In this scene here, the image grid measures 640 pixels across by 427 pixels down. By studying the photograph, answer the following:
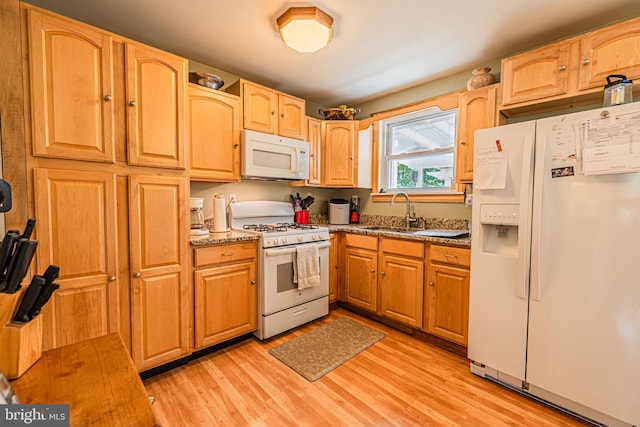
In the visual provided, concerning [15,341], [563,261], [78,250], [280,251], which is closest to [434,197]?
[563,261]

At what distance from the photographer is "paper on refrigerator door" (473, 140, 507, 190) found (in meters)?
1.84

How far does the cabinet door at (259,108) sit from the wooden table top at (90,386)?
2160mm

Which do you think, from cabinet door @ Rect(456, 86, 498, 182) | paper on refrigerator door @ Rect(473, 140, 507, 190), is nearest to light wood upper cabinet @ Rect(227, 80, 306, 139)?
cabinet door @ Rect(456, 86, 498, 182)

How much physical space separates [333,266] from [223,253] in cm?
130

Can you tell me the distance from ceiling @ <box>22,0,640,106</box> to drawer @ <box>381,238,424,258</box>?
163cm

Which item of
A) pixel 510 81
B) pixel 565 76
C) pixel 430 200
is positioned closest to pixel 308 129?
pixel 430 200

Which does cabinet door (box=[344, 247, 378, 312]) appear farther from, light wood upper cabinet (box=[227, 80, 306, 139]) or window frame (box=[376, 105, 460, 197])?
light wood upper cabinet (box=[227, 80, 306, 139])

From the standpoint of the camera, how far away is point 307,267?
2.67m

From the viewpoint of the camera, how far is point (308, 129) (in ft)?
10.6

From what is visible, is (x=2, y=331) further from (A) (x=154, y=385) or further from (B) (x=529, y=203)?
(B) (x=529, y=203)

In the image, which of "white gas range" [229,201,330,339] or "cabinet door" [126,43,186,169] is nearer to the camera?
"cabinet door" [126,43,186,169]

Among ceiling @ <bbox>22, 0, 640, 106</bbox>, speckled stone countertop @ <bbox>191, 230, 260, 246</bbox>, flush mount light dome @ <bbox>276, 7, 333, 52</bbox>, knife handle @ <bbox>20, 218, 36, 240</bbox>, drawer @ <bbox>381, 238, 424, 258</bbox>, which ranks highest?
ceiling @ <bbox>22, 0, 640, 106</bbox>

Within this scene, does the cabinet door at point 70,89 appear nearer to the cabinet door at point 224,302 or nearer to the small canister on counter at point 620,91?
the cabinet door at point 224,302

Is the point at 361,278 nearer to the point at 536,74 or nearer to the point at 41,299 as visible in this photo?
the point at 536,74
